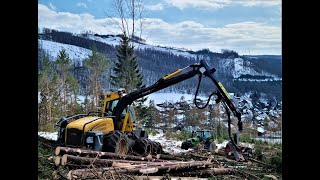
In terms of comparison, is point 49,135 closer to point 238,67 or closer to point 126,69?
point 126,69

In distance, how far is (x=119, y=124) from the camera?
217 inches

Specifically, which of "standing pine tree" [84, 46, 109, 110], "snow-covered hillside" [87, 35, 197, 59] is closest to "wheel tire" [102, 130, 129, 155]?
"standing pine tree" [84, 46, 109, 110]

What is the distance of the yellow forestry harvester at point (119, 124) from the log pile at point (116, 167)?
1.45ft

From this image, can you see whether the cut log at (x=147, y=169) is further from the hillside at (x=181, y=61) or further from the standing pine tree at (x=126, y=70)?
the standing pine tree at (x=126, y=70)

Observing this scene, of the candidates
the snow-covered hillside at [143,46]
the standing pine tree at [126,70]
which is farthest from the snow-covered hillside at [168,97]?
the standing pine tree at [126,70]

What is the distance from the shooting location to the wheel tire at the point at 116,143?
486 cm

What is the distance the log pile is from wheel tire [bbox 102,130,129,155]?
0.32 m

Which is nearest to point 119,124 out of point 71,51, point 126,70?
point 71,51

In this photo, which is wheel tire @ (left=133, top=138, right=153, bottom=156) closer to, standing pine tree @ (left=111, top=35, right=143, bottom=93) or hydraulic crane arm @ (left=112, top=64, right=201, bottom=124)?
hydraulic crane arm @ (left=112, top=64, right=201, bottom=124)

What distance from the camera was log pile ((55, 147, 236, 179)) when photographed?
3564 millimetres
